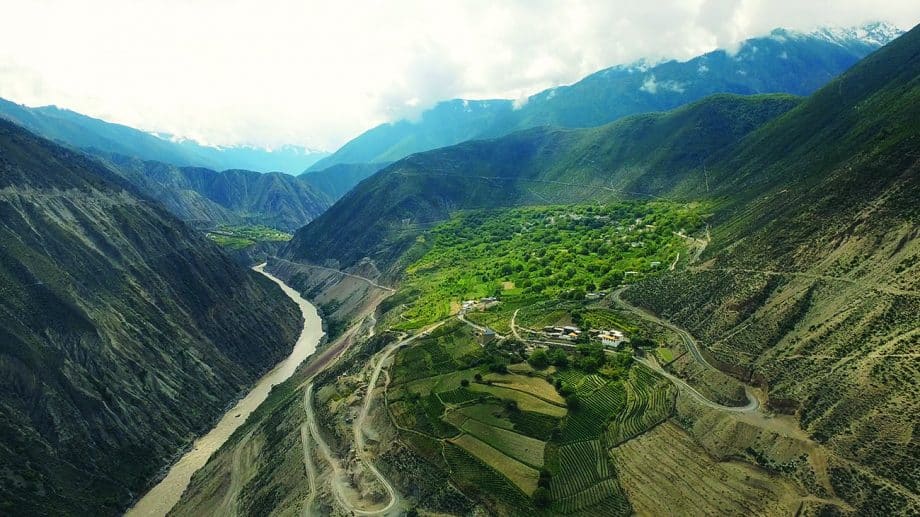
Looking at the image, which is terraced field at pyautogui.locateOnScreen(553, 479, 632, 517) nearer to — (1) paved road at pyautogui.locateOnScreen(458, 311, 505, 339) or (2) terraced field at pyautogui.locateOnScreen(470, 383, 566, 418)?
(2) terraced field at pyautogui.locateOnScreen(470, 383, 566, 418)

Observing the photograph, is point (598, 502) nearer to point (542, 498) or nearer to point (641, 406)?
point (542, 498)

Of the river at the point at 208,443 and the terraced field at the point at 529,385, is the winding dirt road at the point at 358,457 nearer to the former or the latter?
the terraced field at the point at 529,385

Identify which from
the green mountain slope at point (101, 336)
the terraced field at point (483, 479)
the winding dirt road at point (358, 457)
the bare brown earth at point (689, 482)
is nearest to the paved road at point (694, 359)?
the bare brown earth at point (689, 482)

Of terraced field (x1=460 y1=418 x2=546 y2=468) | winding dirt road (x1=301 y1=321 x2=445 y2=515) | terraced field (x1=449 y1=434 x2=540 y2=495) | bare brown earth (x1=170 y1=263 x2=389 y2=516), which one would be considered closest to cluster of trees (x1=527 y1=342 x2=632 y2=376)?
terraced field (x1=460 y1=418 x2=546 y2=468)

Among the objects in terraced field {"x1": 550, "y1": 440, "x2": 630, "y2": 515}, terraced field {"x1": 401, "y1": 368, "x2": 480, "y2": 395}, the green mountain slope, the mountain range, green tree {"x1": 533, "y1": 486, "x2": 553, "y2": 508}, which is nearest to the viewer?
the mountain range

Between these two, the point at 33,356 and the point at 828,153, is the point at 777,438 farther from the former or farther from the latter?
the point at 33,356

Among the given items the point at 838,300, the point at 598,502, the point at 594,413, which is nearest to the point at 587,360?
the point at 594,413
